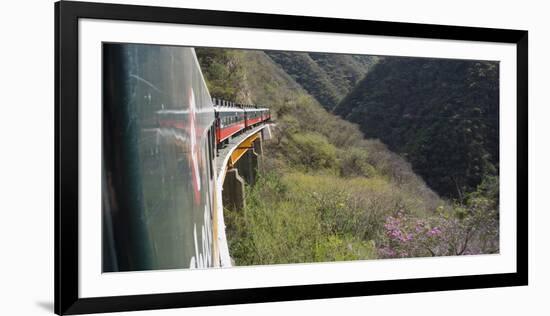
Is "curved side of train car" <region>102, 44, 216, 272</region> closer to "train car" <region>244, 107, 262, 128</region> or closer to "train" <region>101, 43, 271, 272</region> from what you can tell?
"train" <region>101, 43, 271, 272</region>

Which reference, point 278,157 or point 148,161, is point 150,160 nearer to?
point 148,161

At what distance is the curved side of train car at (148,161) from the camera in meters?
4.50

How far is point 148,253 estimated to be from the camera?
→ 4637mm

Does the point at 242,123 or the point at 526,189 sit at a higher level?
the point at 242,123

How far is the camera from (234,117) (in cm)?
521

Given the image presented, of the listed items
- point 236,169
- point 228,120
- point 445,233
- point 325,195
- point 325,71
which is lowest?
point 445,233

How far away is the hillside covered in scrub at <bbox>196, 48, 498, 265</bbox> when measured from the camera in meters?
5.19

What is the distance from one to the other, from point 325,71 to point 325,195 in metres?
0.90

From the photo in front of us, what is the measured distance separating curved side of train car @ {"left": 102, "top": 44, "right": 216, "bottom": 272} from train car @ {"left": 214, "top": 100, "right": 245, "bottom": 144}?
37cm

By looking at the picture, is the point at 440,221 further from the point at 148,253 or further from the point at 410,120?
the point at 148,253

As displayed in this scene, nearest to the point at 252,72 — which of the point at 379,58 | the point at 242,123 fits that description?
the point at 242,123

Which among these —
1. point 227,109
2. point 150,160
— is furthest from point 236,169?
point 150,160

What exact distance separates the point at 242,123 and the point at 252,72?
362 millimetres

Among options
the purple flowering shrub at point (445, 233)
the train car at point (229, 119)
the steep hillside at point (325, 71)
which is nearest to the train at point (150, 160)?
the train car at point (229, 119)
